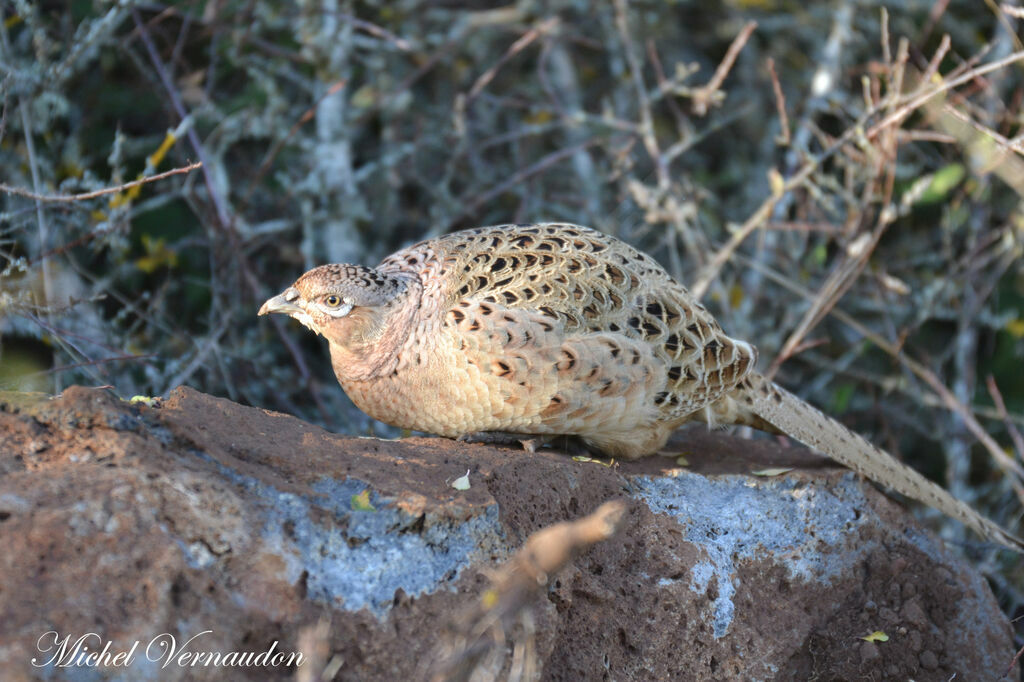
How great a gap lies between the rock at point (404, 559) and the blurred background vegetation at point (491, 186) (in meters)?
2.08

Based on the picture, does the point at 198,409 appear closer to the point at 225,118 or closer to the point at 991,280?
the point at 225,118

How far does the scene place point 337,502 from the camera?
358 centimetres

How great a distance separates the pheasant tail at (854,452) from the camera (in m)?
5.11

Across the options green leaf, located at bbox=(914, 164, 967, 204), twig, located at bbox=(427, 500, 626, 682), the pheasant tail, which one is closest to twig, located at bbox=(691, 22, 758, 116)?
green leaf, located at bbox=(914, 164, 967, 204)

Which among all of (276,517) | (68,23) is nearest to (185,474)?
(276,517)

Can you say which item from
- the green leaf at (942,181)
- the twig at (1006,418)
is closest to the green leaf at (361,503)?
the twig at (1006,418)

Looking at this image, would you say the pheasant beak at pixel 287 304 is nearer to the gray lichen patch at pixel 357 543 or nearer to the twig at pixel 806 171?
the gray lichen patch at pixel 357 543

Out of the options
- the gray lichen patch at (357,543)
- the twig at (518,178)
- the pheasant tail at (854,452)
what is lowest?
the pheasant tail at (854,452)

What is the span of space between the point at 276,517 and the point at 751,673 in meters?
2.16

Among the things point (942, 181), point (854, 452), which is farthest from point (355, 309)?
point (942, 181)

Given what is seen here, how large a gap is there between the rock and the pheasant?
20 centimetres

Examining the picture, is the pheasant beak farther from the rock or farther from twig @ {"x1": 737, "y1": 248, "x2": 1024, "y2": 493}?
twig @ {"x1": 737, "y1": 248, "x2": 1024, "y2": 493}

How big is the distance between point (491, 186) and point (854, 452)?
14.5 feet

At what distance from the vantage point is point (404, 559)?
11.4 ft
